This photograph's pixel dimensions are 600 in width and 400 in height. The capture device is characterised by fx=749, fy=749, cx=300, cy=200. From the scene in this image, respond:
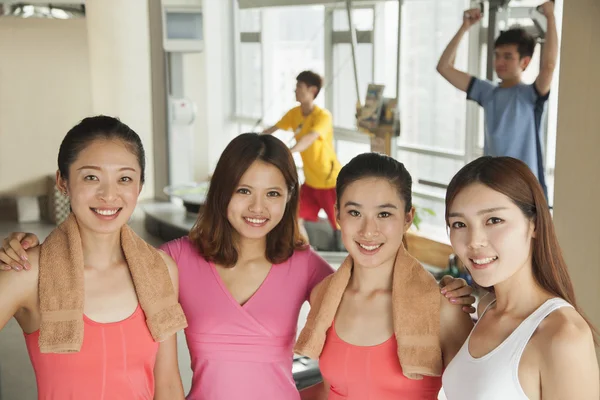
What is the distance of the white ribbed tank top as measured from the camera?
5.09 feet

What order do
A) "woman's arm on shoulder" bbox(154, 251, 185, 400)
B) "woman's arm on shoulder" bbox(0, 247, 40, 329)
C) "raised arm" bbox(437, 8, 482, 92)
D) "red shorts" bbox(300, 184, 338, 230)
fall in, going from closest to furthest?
"woman's arm on shoulder" bbox(0, 247, 40, 329) → "woman's arm on shoulder" bbox(154, 251, 185, 400) → "raised arm" bbox(437, 8, 482, 92) → "red shorts" bbox(300, 184, 338, 230)

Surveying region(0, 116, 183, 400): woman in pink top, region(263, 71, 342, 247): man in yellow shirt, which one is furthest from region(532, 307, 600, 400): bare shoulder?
region(263, 71, 342, 247): man in yellow shirt

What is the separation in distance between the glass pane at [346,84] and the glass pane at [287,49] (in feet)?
2.12

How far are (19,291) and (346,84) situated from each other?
6.97 meters

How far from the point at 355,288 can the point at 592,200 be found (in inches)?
70.6

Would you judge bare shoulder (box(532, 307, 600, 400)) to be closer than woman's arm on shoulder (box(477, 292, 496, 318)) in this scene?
Yes

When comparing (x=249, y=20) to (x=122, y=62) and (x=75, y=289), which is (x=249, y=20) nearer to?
(x=122, y=62)

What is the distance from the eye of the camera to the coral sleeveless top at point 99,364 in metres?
1.84

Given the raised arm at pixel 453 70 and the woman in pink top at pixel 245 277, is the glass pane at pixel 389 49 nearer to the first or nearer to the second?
the raised arm at pixel 453 70

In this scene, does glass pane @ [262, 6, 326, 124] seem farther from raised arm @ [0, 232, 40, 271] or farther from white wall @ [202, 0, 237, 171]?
raised arm @ [0, 232, 40, 271]

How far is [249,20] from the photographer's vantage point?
1033cm

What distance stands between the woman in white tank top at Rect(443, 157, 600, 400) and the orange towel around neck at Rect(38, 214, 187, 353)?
29.3 inches

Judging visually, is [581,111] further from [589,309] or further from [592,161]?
[589,309]

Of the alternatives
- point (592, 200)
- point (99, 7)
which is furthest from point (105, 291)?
point (99, 7)
